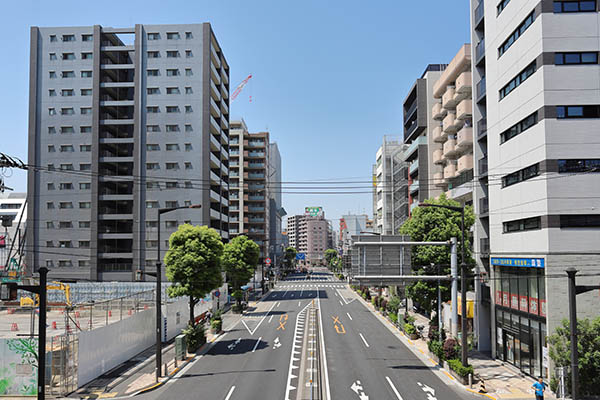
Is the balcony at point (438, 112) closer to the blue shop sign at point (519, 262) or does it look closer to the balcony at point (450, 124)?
the balcony at point (450, 124)

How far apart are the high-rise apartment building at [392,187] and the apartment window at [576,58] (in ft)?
159

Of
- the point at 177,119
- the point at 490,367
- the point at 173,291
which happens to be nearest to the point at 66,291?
the point at 173,291

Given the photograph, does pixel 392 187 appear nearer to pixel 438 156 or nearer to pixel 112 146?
pixel 438 156

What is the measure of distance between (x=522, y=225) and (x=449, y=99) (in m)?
23.9

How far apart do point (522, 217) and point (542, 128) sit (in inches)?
Answer: 211

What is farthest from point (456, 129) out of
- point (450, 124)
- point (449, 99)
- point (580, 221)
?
point (580, 221)

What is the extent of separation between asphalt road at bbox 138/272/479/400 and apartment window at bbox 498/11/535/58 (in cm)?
2072

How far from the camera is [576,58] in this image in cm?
2478

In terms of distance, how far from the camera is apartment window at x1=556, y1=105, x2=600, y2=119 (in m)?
24.6

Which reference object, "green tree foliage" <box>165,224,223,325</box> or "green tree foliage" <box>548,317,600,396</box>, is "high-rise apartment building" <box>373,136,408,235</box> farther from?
"green tree foliage" <box>548,317,600,396</box>

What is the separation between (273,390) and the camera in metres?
23.5

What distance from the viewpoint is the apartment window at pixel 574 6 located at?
987 inches

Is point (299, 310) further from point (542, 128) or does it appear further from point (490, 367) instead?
point (542, 128)

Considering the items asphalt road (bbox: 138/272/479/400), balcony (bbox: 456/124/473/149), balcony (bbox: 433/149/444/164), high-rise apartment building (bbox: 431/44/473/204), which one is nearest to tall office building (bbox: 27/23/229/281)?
asphalt road (bbox: 138/272/479/400)
